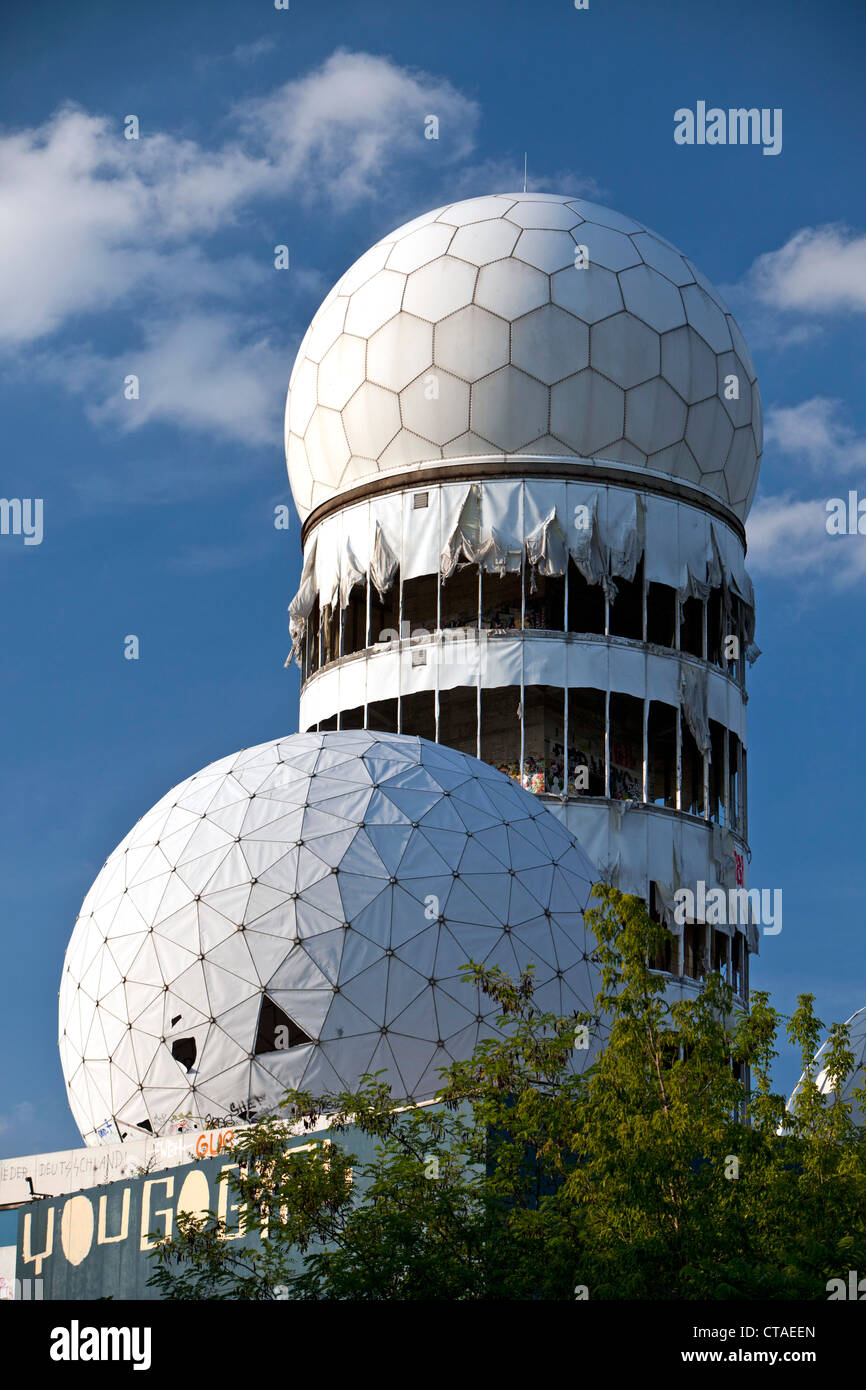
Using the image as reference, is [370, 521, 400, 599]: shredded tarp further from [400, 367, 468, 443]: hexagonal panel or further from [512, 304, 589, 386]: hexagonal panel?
[512, 304, 589, 386]: hexagonal panel

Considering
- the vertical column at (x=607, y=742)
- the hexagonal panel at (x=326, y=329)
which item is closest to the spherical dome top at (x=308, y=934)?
the vertical column at (x=607, y=742)

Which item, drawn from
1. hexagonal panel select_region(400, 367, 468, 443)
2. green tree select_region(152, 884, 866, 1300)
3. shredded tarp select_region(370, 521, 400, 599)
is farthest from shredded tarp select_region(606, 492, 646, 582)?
green tree select_region(152, 884, 866, 1300)

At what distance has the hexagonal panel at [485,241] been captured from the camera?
41.9 metres

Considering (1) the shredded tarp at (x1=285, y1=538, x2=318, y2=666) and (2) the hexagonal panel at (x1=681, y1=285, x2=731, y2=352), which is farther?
(1) the shredded tarp at (x1=285, y1=538, x2=318, y2=666)

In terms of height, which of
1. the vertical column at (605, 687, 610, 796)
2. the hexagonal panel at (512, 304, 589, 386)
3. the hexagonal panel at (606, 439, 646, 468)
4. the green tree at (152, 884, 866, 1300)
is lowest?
the green tree at (152, 884, 866, 1300)

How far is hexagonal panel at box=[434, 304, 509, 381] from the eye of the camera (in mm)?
41250

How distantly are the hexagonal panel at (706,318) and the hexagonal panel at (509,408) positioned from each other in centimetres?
433

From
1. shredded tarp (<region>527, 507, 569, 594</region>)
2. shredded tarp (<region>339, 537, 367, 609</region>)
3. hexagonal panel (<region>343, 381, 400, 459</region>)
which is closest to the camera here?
shredded tarp (<region>527, 507, 569, 594</region>)

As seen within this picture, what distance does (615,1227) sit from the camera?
728 inches

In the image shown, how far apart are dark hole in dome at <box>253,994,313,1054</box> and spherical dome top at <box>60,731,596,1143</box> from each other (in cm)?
3

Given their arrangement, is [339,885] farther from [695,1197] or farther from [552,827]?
[695,1197]

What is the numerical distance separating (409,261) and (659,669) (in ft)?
35.5

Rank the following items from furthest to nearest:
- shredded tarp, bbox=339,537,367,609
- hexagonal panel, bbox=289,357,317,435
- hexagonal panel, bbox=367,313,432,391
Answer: hexagonal panel, bbox=289,357,317,435 → shredded tarp, bbox=339,537,367,609 → hexagonal panel, bbox=367,313,432,391
